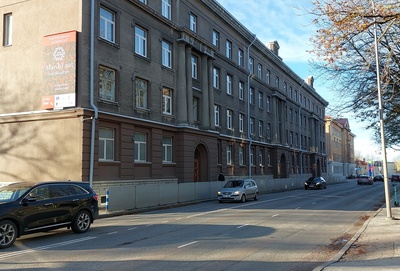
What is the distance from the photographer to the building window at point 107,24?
2180 cm

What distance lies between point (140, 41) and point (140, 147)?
6765mm

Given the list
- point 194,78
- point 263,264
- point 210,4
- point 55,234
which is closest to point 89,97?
point 55,234

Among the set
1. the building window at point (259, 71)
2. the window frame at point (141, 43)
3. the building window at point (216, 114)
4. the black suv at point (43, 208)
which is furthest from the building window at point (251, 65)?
the black suv at point (43, 208)

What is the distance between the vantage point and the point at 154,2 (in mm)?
26078

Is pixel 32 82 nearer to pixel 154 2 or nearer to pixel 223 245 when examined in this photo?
pixel 154 2

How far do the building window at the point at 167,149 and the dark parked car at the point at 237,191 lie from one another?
4801mm

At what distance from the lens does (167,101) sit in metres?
27.3

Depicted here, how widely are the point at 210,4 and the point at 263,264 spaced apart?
2844cm

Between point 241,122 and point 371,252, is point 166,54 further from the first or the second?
point 371,252

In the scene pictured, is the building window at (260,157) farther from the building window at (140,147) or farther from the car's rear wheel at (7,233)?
the car's rear wheel at (7,233)

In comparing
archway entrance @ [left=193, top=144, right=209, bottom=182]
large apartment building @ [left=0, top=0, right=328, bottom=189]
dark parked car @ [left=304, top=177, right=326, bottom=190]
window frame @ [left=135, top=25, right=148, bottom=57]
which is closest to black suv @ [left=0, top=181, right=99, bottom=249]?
large apartment building @ [left=0, top=0, right=328, bottom=189]

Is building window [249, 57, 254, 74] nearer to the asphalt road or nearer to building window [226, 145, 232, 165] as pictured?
building window [226, 145, 232, 165]

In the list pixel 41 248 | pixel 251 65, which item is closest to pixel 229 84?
pixel 251 65

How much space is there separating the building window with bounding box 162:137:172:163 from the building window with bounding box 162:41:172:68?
5.18m
